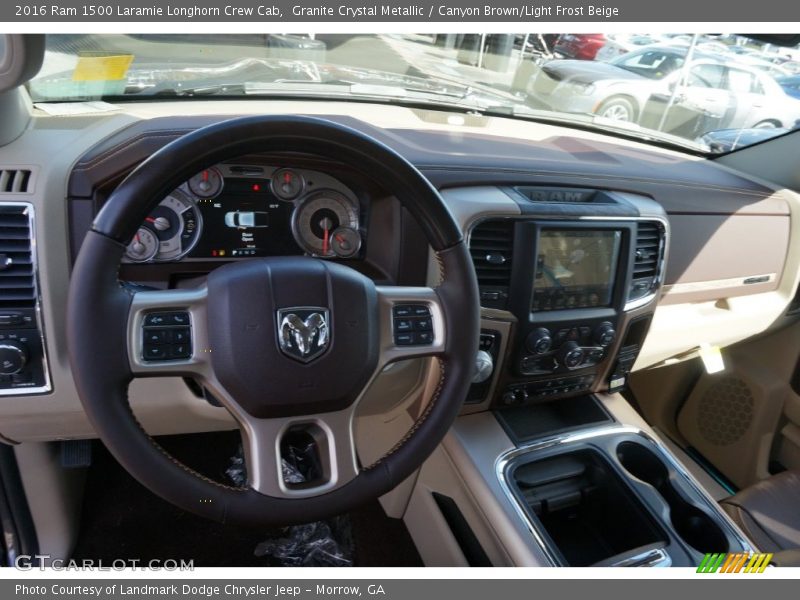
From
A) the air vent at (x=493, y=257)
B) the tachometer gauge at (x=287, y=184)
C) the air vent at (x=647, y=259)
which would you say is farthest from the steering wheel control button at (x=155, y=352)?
the air vent at (x=647, y=259)

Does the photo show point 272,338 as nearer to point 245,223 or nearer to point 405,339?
point 405,339

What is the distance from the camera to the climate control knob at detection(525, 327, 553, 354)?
160 centimetres

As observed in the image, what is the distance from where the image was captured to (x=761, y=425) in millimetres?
2328

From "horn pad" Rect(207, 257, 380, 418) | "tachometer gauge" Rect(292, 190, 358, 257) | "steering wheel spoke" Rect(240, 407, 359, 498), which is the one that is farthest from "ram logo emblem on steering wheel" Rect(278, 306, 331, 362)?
"tachometer gauge" Rect(292, 190, 358, 257)

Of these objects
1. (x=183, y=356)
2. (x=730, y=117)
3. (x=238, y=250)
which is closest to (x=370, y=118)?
(x=238, y=250)

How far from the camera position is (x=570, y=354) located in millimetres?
1668

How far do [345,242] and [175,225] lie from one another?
39cm

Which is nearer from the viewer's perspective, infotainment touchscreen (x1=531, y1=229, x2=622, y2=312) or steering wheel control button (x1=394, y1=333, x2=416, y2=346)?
steering wheel control button (x1=394, y1=333, x2=416, y2=346)

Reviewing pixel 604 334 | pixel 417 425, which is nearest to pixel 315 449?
pixel 417 425

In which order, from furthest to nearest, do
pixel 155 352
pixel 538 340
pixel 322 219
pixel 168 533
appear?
1. pixel 168 533
2. pixel 538 340
3. pixel 322 219
4. pixel 155 352

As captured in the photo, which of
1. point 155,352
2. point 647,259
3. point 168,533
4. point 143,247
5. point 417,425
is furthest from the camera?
point 168,533

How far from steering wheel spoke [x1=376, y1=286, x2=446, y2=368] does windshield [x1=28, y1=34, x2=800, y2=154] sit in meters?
0.85

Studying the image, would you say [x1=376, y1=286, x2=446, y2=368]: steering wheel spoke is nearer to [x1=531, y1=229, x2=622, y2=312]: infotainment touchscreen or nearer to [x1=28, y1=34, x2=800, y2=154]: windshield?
[x1=531, y1=229, x2=622, y2=312]: infotainment touchscreen

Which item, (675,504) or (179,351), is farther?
(675,504)
